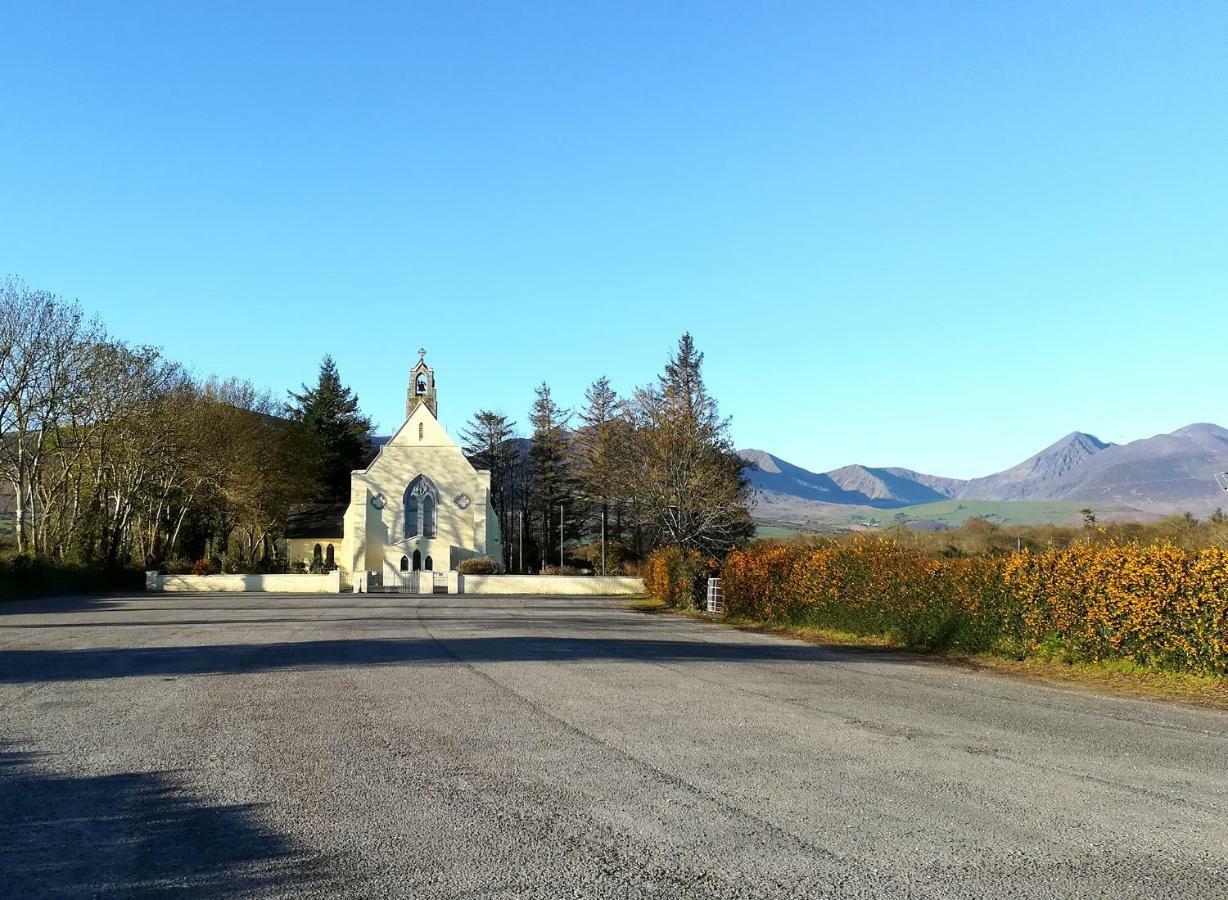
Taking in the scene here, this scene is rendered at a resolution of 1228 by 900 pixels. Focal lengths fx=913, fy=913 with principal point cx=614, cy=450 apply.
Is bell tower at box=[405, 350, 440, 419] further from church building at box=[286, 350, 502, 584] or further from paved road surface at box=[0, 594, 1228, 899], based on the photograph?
paved road surface at box=[0, 594, 1228, 899]

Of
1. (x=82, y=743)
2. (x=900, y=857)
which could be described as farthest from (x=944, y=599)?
(x=82, y=743)

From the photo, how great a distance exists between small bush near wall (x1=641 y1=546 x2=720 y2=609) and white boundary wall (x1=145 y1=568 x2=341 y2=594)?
68.1 ft

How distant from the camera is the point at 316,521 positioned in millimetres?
72750

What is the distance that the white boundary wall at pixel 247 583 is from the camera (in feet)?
157

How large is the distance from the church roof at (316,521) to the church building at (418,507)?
22.4 ft

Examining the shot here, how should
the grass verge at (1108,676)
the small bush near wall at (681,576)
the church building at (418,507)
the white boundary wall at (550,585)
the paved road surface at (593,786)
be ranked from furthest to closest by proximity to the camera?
the church building at (418,507)
the white boundary wall at (550,585)
the small bush near wall at (681,576)
the grass verge at (1108,676)
the paved road surface at (593,786)

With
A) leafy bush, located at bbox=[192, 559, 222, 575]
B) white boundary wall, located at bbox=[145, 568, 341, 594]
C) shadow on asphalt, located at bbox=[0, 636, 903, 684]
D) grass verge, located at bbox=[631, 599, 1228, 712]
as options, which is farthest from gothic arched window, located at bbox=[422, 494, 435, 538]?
grass verge, located at bbox=[631, 599, 1228, 712]

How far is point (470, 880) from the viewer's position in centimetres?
451

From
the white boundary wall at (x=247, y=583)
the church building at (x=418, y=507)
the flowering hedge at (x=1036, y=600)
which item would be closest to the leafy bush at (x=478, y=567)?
the church building at (x=418, y=507)

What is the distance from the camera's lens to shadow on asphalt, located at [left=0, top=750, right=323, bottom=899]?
4.50m

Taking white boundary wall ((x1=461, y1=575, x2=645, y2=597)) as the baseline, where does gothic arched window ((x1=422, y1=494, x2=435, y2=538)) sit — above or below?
above

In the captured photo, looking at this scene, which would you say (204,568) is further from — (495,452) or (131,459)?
(495,452)

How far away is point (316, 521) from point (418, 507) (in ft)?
50.3

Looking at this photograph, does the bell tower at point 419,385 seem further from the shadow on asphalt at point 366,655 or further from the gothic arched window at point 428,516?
the shadow on asphalt at point 366,655
